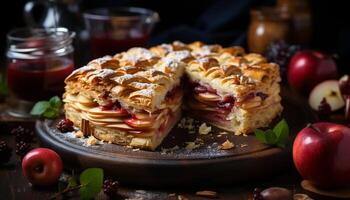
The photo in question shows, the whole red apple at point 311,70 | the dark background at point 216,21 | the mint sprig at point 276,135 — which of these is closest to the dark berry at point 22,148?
the mint sprig at point 276,135

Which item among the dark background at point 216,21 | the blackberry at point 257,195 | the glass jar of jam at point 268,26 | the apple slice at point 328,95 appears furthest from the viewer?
the dark background at point 216,21

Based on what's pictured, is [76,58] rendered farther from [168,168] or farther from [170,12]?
[168,168]

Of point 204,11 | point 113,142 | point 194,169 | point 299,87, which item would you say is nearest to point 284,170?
point 194,169

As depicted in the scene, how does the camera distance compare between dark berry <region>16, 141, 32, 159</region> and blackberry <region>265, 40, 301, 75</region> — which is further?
blackberry <region>265, 40, 301, 75</region>

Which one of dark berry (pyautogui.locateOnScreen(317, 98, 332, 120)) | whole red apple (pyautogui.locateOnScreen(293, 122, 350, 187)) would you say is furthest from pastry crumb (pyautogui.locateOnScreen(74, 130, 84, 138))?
dark berry (pyautogui.locateOnScreen(317, 98, 332, 120))

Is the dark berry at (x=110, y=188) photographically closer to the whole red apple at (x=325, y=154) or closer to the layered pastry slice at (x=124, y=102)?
the layered pastry slice at (x=124, y=102)

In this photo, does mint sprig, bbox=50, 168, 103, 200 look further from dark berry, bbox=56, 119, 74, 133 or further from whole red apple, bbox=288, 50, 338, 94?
whole red apple, bbox=288, 50, 338, 94
